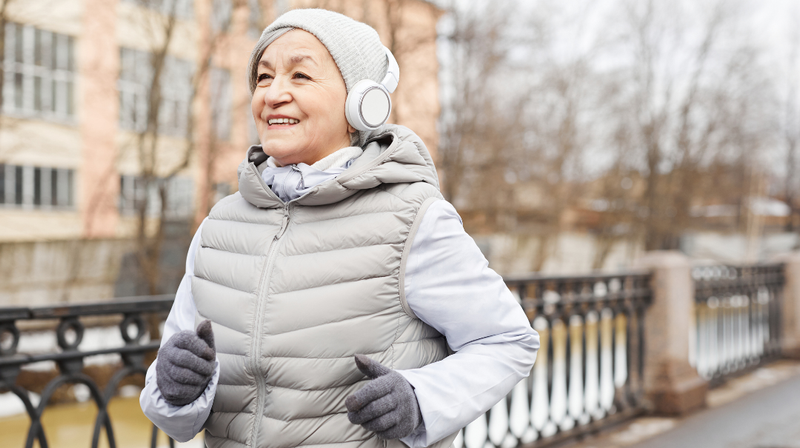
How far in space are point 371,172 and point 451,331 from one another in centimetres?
45

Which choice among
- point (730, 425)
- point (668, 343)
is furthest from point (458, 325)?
point (730, 425)

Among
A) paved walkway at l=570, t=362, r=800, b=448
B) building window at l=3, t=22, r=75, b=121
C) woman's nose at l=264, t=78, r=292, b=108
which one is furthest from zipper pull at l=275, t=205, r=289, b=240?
building window at l=3, t=22, r=75, b=121

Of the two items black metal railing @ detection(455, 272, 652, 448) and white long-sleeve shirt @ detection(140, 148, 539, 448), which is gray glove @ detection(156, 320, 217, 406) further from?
black metal railing @ detection(455, 272, 652, 448)

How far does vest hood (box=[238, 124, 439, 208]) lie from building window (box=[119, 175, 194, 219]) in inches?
493

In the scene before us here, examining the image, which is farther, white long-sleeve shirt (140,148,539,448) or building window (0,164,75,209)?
building window (0,164,75,209)

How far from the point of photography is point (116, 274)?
14289mm

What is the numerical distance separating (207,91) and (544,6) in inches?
396

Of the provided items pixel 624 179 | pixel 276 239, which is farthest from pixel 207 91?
pixel 624 179

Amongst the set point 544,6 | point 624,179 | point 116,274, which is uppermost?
point 544,6

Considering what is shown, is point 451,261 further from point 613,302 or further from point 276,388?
point 613,302

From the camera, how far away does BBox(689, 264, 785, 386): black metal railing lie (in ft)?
24.2

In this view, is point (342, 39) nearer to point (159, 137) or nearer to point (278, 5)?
point (278, 5)

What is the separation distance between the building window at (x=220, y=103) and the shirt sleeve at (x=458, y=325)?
12.7 meters

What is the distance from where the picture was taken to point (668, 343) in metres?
6.07
